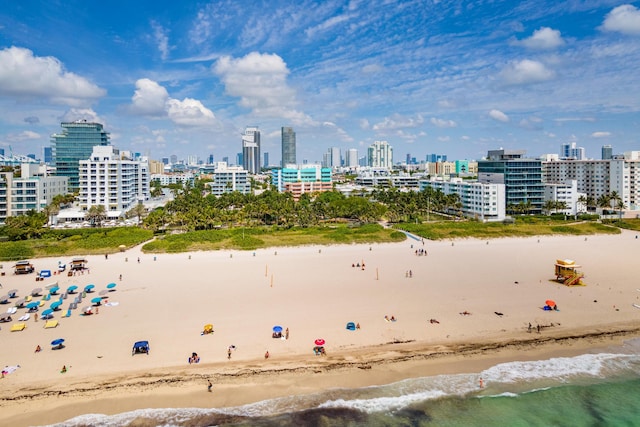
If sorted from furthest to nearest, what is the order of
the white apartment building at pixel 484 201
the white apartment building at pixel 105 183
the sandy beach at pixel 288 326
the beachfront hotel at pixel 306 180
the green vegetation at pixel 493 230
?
the beachfront hotel at pixel 306 180 < the white apartment building at pixel 105 183 < the white apartment building at pixel 484 201 < the green vegetation at pixel 493 230 < the sandy beach at pixel 288 326

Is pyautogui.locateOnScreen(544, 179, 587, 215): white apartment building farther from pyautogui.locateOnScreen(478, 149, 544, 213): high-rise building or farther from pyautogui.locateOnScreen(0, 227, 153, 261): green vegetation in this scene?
pyautogui.locateOnScreen(0, 227, 153, 261): green vegetation

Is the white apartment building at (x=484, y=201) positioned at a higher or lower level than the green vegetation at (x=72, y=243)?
higher

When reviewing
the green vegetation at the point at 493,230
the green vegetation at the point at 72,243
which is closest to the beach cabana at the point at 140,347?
the green vegetation at the point at 72,243

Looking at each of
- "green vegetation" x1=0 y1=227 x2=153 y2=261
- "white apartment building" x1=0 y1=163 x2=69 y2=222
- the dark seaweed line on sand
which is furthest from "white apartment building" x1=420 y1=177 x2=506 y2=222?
"white apartment building" x1=0 y1=163 x2=69 y2=222

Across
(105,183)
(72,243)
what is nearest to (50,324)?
(72,243)

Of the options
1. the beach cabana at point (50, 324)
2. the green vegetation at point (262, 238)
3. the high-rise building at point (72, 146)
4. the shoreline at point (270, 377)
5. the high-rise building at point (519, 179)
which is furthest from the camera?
the high-rise building at point (72, 146)

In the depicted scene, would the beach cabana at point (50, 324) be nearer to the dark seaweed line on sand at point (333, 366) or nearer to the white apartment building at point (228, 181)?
the dark seaweed line on sand at point (333, 366)

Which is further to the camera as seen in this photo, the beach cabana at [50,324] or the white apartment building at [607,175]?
the white apartment building at [607,175]
